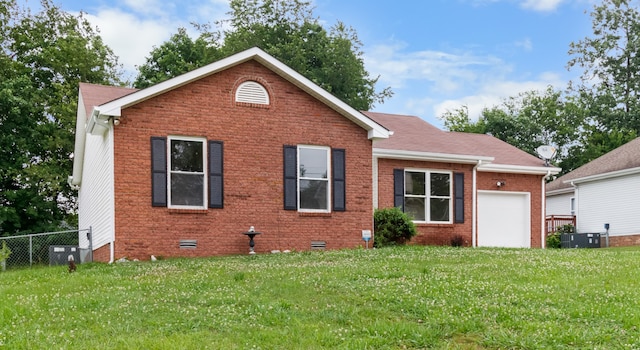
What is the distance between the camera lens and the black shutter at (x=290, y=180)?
15.9m

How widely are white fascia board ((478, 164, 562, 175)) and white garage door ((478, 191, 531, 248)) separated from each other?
2.45 ft

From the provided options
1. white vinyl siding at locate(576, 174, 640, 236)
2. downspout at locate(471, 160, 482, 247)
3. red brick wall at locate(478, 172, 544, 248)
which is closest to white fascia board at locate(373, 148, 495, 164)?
downspout at locate(471, 160, 482, 247)

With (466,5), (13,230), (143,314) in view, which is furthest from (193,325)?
(13,230)

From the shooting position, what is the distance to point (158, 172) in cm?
1462

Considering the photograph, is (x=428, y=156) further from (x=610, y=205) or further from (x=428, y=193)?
(x=610, y=205)

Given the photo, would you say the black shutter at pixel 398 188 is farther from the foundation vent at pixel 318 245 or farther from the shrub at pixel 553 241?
the shrub at pixel 553 241

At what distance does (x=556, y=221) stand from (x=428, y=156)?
11675 millimetres

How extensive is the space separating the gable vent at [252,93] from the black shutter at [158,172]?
2293mm

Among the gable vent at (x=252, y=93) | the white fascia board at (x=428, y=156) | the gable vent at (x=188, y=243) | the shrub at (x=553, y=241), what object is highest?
the gable vent at (x=252, y=93)

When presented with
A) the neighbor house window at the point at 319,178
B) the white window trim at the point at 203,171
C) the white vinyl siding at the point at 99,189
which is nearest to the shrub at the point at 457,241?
the neighbor house window at the point at 319,178

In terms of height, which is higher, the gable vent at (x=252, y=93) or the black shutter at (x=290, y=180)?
the gable vent at (x=252, y=93)

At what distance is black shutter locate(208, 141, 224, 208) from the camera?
15.1 metres

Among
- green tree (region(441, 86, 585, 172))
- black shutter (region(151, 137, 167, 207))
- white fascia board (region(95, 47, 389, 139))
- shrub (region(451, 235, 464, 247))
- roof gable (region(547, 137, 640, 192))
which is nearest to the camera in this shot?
white fascia board (region(95, 47, 389, 139))

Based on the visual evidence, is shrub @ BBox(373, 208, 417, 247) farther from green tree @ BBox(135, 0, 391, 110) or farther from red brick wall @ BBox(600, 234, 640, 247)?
green tree @ BBox(135, 0, 391, 110)
